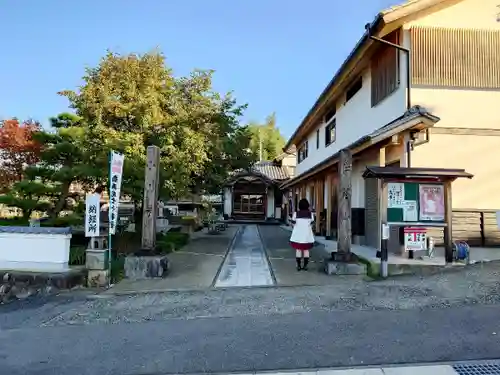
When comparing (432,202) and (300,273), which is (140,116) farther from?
(432,202)

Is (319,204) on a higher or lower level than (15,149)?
lower

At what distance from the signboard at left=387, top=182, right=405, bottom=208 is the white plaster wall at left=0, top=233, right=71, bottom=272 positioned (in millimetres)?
6478

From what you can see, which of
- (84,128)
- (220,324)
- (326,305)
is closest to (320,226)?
(84,128)

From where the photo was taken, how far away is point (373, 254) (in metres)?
9.32

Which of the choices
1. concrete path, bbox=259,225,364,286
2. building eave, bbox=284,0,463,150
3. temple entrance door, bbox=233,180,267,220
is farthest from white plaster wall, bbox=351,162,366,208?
temple entrance door, bbox=233,180,267,220

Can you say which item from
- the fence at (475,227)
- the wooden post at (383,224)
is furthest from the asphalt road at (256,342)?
the fence at (475,227)

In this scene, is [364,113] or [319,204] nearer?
[364,113]

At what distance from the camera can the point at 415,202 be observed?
7941 millimetres

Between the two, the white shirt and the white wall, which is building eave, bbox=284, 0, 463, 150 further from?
the white shirt

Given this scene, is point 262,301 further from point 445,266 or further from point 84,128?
point 84,128

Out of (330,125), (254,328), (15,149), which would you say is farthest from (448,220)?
(15,149)

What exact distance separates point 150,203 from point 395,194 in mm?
5017

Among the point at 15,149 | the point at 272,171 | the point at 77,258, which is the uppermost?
the point at 272,171

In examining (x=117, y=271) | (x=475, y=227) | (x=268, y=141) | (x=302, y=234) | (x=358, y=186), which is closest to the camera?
(x=302, y=234)
